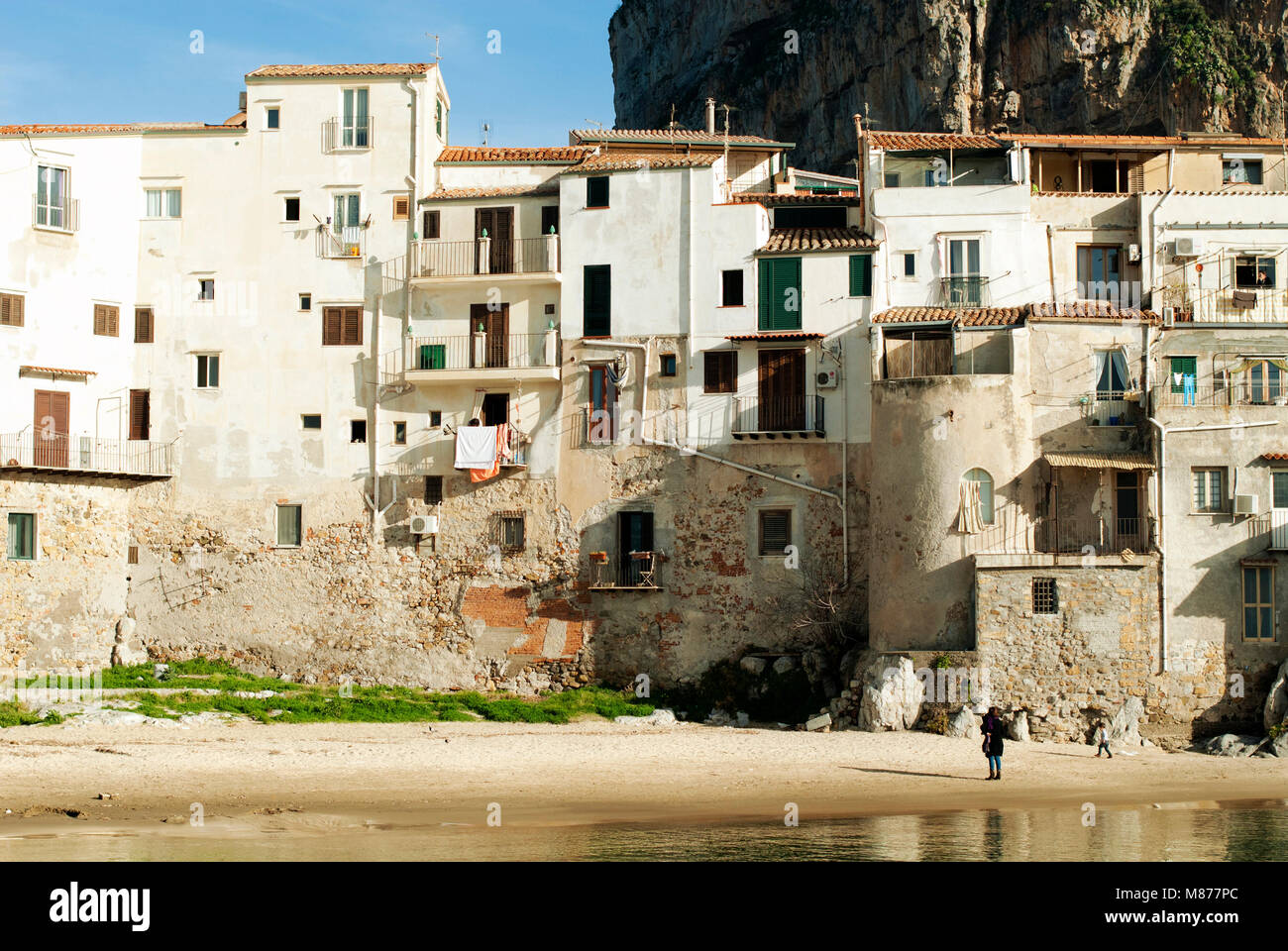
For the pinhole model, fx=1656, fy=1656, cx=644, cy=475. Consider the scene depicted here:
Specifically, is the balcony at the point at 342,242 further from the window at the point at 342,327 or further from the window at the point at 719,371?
the window at the point at 719,371

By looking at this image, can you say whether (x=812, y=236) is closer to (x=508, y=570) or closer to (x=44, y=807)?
(x=508, y=570)

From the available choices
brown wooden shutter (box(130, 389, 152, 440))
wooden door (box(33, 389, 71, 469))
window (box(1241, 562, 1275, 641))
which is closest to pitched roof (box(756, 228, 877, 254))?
window (box(1241, 562, 1275, 641))

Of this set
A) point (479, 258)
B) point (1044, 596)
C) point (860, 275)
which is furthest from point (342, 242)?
point (1044, 596)

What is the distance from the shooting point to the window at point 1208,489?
40688mm

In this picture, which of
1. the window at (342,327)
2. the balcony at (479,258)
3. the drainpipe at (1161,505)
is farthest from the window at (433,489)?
the drainpipe at (1161,505)

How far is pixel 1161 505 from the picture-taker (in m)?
40.6

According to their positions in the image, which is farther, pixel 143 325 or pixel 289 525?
pixel 143 325

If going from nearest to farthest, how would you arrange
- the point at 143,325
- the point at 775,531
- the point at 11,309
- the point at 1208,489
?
1. the point at 1208,489
2. the point at 775,531
3. the point at 11,309
4. the point at 143,325

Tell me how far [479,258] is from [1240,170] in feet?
70.9

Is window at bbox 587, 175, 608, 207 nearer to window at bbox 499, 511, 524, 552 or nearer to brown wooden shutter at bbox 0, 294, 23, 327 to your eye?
window at bbox 499, 511, 524, 552

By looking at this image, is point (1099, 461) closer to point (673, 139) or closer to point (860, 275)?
point (860, 275)

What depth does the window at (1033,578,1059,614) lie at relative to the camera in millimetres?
39375
